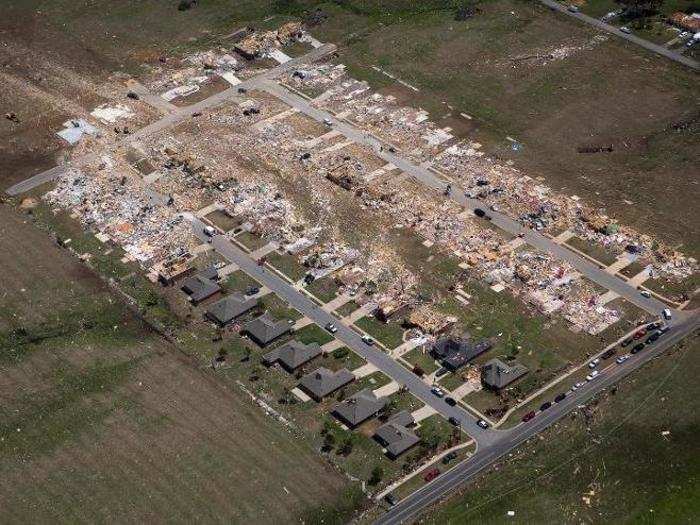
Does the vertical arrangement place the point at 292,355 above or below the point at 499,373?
below

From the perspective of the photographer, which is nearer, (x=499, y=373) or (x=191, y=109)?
(x=499, y=373)

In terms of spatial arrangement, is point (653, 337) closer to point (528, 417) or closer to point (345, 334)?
point (528, 417)

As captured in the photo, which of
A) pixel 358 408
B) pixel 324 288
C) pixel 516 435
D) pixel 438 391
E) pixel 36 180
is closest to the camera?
pixel 516 435

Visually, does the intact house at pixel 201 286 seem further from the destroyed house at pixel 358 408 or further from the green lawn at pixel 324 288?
the destroyed house at pixel 358 408

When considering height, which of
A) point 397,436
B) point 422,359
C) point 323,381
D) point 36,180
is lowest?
point 36,180

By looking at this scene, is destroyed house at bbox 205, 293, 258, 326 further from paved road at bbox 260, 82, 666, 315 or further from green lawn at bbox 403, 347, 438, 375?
paved road at bbox 260, 82, 666, 315

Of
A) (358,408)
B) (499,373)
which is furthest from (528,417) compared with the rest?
(358,408)

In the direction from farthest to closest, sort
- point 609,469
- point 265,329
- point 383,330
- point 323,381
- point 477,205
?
1. point 477,205
2. point 383,330
3. point 265,329
4. point 323,381
5. point 609,469
